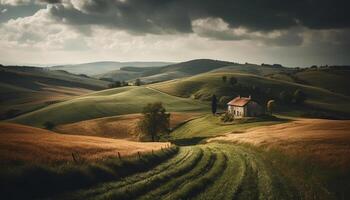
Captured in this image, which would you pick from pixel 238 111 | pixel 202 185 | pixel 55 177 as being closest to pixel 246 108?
pixel 238 111

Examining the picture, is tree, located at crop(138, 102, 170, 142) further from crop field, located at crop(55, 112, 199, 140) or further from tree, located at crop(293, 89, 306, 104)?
tree, located at crop(293, 89, 306, 104)

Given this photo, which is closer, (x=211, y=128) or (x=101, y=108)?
(x=211, y=128)

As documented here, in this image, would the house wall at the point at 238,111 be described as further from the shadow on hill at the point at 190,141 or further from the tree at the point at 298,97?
the tree at the point at 298,97

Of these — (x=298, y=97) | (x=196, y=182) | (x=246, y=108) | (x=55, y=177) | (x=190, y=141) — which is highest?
(x=55, y=177)

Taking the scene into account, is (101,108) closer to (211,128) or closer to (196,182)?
(211,128)

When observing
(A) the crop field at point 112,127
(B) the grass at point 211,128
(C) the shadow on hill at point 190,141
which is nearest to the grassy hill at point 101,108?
(A) the crop field at point 112,127

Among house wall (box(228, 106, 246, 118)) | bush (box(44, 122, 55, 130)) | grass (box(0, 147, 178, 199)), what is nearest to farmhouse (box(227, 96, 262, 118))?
house wall (box(228, 106, 246, 118))

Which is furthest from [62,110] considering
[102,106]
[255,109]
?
[255,109]
